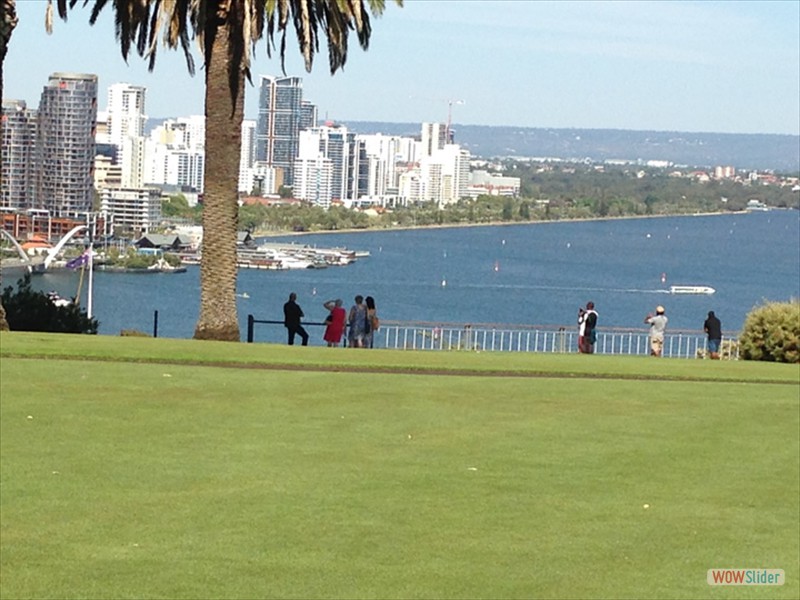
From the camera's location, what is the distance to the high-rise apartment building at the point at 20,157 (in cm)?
15100

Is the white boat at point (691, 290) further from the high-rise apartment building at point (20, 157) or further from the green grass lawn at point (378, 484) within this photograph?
the green grass lawn at point (378, 484)

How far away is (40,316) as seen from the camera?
29594 millimetres

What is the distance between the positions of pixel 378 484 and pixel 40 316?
18710 millimetres

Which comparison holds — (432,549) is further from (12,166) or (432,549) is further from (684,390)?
(12,166)

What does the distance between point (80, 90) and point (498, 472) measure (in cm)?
14536

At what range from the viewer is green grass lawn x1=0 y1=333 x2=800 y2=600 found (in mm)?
9820

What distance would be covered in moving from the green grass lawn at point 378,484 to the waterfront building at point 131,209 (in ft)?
422

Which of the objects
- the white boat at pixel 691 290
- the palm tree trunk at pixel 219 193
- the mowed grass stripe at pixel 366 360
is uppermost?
the palm tree trunk at pixel 219 193

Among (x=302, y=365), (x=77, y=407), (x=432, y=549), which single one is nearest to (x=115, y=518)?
(x=432, y=549)

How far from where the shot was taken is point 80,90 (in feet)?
501

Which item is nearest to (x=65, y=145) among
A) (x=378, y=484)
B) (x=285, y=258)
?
(x=285, y=258)

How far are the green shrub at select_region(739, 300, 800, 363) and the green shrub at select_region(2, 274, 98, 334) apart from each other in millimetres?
12866

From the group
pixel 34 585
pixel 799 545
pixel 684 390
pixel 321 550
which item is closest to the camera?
pixel 34 585

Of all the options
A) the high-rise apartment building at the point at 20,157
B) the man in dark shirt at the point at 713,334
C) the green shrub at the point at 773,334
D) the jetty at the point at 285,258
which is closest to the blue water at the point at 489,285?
the jetty at the point at 285,258
